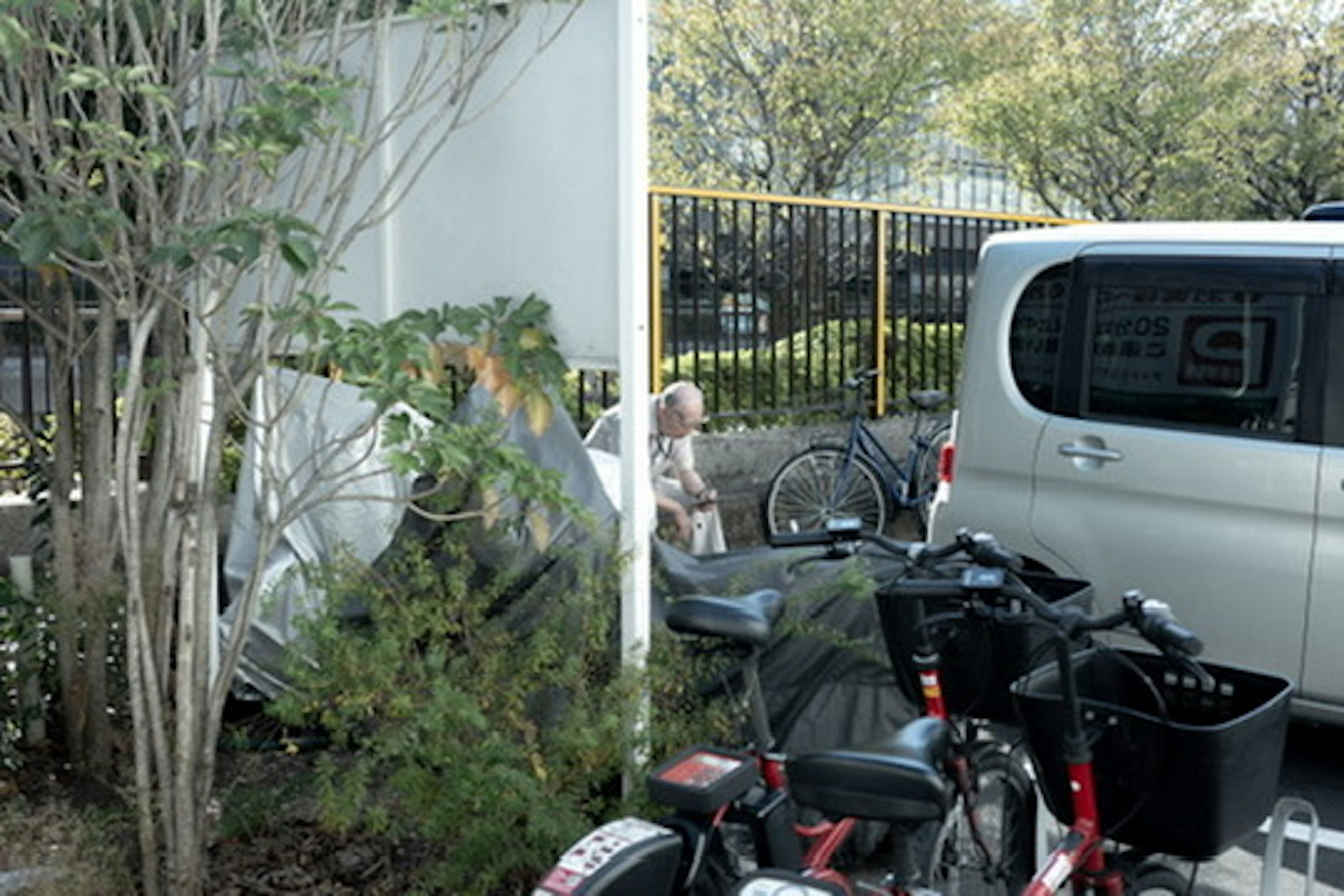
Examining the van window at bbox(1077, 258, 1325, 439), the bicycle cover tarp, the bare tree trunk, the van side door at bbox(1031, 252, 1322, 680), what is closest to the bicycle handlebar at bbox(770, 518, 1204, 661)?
the bicycle cover tarp

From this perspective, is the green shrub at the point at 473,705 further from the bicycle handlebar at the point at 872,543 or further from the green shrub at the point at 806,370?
the green shrub at the point at 806,370

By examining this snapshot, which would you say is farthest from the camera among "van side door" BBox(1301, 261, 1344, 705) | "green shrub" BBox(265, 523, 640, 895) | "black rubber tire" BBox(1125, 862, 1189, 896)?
"van side door" BBox(1301, 261, 1344, 705)

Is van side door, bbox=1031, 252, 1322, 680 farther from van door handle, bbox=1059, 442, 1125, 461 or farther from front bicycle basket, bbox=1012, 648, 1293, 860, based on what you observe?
front bicycle basket, bbox=1012, 648, 1293, 860

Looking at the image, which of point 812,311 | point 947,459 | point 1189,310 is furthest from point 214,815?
point 812,311

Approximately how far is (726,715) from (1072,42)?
55.9 ft

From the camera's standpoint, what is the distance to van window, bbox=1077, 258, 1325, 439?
16.8 ft

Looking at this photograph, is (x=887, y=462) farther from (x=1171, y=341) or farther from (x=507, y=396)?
(x=507, y=396)

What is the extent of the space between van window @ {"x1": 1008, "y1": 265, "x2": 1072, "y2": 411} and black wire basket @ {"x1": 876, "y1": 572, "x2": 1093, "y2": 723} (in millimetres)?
1900

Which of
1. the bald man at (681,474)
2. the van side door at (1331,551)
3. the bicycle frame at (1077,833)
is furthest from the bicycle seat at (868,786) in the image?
the bald man at (681,474)

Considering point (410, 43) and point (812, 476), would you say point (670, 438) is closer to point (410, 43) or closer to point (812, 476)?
point (812, 476)

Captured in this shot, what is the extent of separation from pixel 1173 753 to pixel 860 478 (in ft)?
23.2

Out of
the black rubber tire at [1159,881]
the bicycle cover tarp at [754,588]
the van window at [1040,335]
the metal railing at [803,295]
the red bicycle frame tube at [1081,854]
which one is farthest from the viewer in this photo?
the metal railing at [803,295]

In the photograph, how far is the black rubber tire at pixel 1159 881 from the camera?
10.7ft

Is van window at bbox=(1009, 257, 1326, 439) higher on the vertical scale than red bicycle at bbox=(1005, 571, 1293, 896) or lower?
higher
